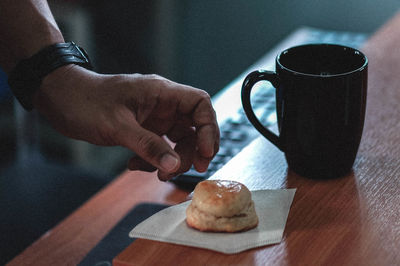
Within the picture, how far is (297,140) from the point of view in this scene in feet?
2.48

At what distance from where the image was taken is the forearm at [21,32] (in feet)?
2.81

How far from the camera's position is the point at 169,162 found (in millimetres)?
697

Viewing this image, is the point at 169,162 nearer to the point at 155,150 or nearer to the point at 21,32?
the point at 155,150

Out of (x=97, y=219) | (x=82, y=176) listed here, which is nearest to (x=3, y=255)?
(x=97, y=219)

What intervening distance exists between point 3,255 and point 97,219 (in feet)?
1.90

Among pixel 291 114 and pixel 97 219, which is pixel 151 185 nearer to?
pixel 97 219

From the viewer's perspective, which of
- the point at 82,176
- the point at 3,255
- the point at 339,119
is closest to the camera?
the point at 339,119

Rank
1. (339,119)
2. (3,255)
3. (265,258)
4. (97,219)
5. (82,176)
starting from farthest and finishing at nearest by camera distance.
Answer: (82,176), (3,255), (97,219), (339,119), (265,258)

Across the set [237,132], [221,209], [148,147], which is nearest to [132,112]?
[148,147]

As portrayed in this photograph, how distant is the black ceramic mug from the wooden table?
35 mm

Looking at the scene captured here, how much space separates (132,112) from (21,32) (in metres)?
0.25

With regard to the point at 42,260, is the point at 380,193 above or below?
above

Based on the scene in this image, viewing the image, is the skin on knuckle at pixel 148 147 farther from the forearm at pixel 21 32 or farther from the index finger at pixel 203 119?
the forearm at pixel 21 32

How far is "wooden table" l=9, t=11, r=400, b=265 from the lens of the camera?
2.01 feet
